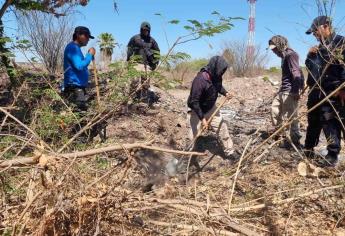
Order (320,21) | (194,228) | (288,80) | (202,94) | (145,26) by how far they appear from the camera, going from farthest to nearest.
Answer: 1. (145,26)
2. (288,80)
3. (202,94)
4. (320,21)
5. (194,228)

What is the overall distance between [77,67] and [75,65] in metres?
Answer: 0.04

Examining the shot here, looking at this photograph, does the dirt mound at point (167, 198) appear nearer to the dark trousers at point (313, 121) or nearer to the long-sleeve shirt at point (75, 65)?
the dark trousers at point (313, 121)

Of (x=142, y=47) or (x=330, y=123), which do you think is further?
(x=142, y=47)

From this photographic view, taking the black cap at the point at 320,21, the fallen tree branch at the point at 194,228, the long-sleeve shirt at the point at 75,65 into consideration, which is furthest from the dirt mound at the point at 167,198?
the black cap at the point at 320,21

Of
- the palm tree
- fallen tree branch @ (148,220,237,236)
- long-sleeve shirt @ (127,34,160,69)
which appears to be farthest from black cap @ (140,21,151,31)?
fallen tree branch @ (148,220,237,236)

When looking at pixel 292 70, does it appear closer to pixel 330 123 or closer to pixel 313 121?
pixel 313 121

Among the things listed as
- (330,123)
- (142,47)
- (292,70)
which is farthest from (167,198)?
(142,47)

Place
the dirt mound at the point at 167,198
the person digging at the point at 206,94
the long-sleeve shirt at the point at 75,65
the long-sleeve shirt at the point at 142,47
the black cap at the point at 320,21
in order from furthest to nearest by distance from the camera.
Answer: the long-sleeve shirt at the point at 142,47 → the person digging at the point at 206,94 → the long-sleeve shirt at the point at 75,65 → the black cap at the point at 320,21 → the dirt mound at the point at 167,198

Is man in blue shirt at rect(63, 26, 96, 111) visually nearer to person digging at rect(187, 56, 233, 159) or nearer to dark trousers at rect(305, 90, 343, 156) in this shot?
person digging at rect(187, 56, 233, 159)

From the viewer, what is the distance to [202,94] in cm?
509

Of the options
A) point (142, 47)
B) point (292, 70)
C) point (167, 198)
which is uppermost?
point (142, 47)

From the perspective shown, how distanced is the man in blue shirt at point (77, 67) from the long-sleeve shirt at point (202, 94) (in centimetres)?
128

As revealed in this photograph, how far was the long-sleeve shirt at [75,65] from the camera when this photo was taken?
4.90 meters

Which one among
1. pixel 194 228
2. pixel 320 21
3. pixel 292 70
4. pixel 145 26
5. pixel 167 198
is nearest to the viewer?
pixel 194 228
